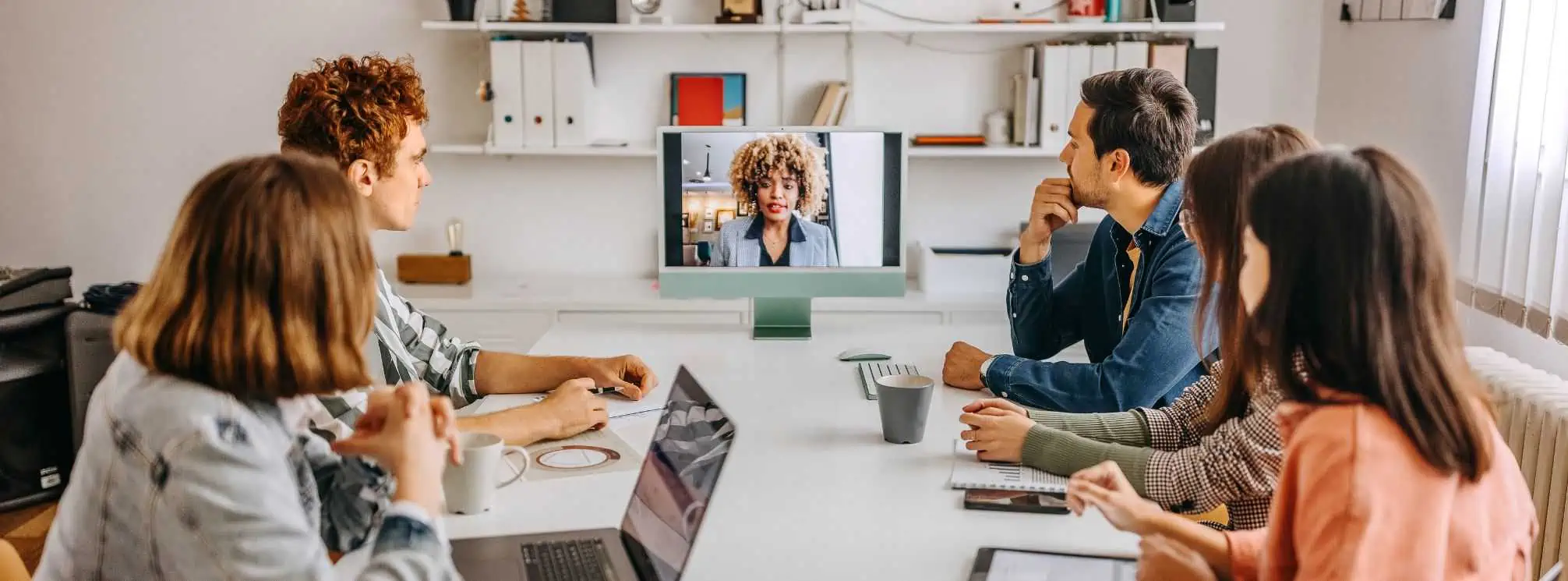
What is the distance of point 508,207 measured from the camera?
12.6 ft

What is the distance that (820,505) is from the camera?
56.9 inches

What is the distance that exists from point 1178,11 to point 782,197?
1667 mm

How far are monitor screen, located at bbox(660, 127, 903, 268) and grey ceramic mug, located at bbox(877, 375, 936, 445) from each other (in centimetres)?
71

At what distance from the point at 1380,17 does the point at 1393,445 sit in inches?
101

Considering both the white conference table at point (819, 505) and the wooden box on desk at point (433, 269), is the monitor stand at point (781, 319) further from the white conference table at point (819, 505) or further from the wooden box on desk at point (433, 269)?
the wooden box on desk at point (433, 269)

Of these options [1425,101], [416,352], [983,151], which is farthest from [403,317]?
[1425,101]

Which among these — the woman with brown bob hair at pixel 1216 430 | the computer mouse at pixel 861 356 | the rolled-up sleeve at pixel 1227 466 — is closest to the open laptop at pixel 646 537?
the woman with brown bob hair at pixel 1216 430

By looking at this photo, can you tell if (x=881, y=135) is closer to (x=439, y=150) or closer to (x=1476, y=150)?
(x=1476, y=150)

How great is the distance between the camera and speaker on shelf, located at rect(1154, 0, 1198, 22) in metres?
3.46

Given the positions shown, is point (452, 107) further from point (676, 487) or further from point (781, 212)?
point (676, 487)

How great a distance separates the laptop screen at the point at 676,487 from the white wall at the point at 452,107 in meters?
2.37

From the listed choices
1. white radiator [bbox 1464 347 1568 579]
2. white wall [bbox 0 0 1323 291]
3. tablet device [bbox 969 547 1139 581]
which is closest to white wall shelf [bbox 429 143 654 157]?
white wall [bbox 0 0 1323 291]

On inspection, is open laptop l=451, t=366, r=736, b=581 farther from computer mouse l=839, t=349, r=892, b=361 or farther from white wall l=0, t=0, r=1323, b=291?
white wall l=0, t=0, r=1323, b=291

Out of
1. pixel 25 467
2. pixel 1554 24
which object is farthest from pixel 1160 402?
pixel 25 467
